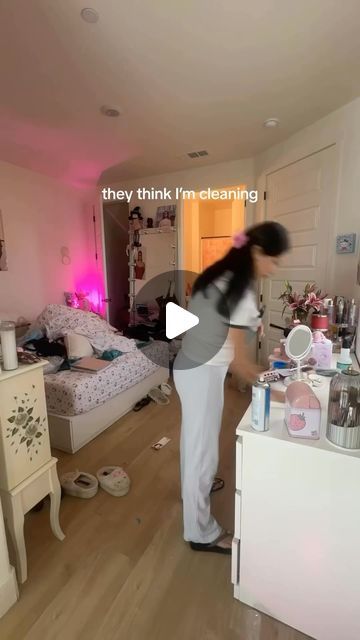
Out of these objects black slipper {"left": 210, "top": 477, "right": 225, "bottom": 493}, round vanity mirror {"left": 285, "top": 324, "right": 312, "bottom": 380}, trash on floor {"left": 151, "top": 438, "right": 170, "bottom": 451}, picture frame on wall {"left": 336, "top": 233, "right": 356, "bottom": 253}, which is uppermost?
picture frame on wall {"left": 336, "top": 233, "right": 356, "bottom": 253}

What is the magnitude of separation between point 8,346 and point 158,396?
185cm

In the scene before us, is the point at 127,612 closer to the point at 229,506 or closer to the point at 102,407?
the point at 229,506

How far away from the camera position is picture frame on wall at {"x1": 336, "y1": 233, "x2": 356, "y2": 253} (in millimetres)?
2117

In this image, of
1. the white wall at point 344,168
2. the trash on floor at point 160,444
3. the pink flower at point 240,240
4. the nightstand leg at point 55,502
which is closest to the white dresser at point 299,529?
the pink flower at point 240,240

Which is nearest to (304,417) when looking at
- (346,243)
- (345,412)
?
(345,412)

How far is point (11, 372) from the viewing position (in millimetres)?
1032

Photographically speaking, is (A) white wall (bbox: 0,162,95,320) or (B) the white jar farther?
(A) white wall (bbox: 0,162,95,320)

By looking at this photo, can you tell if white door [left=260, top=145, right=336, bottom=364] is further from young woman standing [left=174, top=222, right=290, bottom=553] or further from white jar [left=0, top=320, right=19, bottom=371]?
white jar [left=0, top=320, right=19, bottom=371]

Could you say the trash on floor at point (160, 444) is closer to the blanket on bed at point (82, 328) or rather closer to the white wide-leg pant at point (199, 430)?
the white wide-leg pant at point (199, 430)

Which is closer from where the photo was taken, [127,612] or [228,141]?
[127,612]

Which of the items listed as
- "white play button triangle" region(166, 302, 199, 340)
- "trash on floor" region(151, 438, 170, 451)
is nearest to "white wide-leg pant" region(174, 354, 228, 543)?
"white play button triangle" region(166, 302, 199, 340)

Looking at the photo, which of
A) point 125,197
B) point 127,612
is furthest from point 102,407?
point 125,197

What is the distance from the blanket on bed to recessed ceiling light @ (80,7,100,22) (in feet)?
7.07

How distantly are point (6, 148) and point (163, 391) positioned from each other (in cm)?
279
